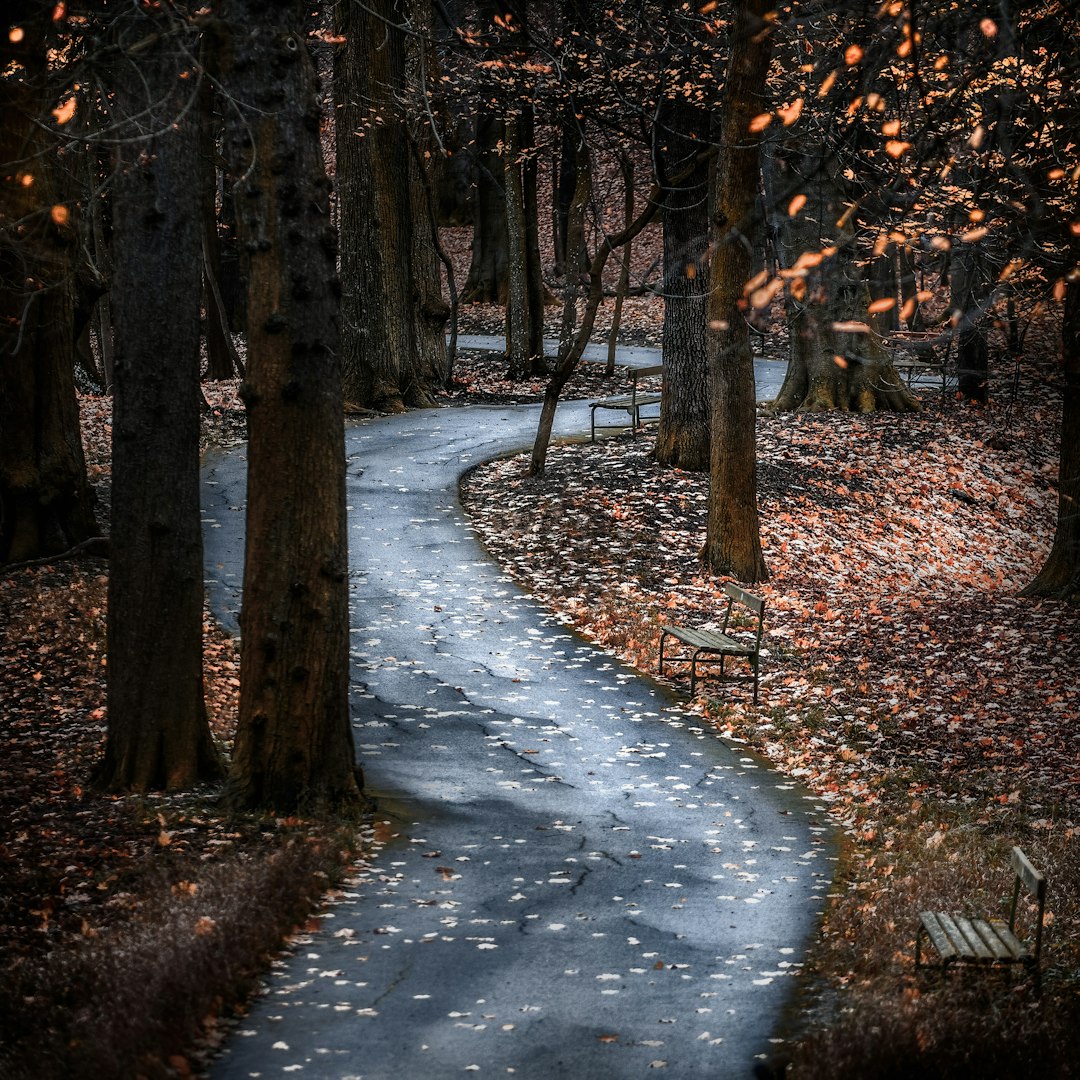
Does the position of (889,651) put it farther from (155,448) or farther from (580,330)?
(155,448)

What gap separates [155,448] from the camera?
8977 mm

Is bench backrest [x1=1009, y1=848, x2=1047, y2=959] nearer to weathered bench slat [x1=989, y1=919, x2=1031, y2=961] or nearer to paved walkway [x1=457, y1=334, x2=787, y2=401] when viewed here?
weathered bench slat [x1=989, y1=919, x2=1031, y2=961]

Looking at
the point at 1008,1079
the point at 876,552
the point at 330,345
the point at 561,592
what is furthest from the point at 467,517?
the point at 1008,1079

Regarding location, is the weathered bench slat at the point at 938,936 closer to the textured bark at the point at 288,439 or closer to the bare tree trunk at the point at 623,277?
the textured bark at the point at 288,439

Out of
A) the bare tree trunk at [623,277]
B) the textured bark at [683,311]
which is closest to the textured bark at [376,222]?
the bare tree trunk at [623,277]

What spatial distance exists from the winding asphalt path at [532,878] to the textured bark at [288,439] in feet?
3.01

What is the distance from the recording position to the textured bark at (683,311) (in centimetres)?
1836

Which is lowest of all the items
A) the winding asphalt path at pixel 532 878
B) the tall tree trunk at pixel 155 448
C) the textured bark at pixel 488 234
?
the winding asphalt path at pixel 532 878

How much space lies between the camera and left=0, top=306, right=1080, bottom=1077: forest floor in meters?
6.14

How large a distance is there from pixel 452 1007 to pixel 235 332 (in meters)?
32.9

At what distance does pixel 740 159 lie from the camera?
14008 millimetres

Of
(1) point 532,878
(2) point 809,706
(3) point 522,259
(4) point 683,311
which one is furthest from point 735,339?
(3) point 522,259

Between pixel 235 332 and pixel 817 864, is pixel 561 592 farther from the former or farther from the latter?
pixel 235 332

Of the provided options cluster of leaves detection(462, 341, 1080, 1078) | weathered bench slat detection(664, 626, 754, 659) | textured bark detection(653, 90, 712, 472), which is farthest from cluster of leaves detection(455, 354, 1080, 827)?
textured bark detection(653, 90, 712, 472)
